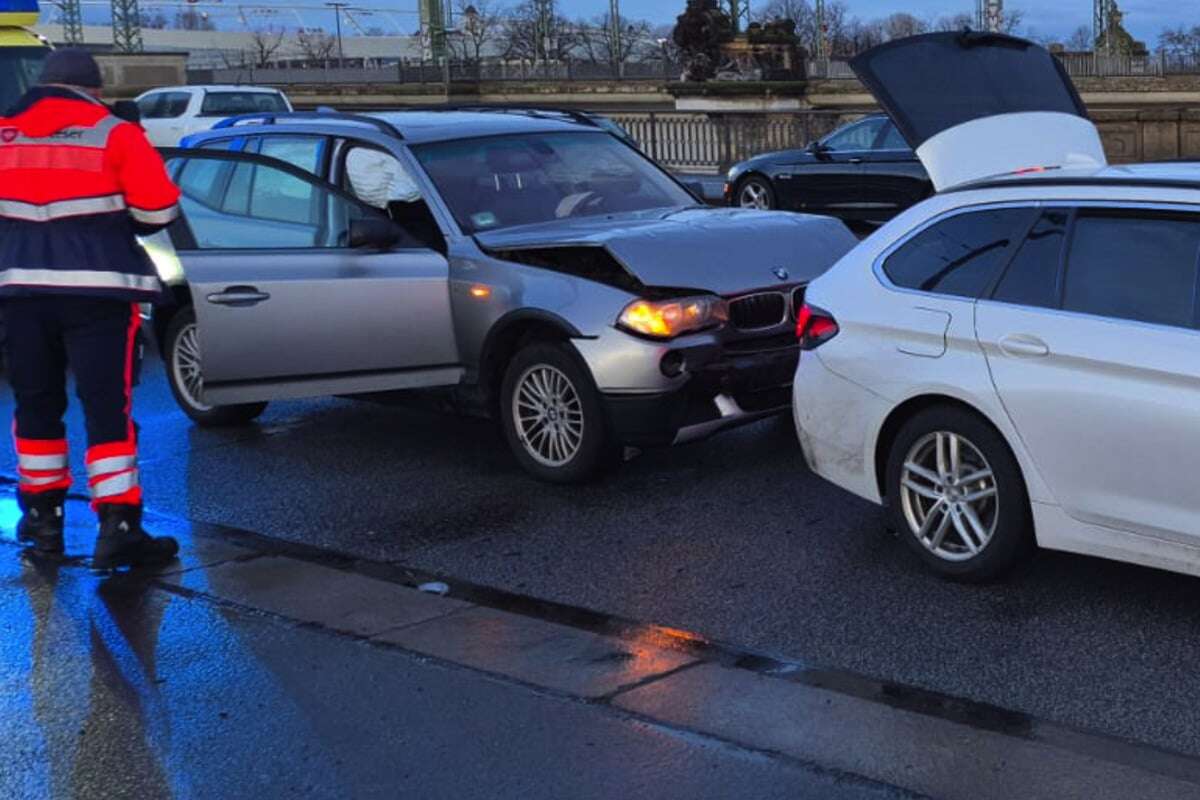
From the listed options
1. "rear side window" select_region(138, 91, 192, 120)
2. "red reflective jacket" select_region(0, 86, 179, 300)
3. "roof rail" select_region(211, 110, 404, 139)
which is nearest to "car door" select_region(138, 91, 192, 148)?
"rear side window" select_region(138, 91, 192, 120)

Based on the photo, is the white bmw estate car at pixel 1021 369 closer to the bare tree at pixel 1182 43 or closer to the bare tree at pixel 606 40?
the bare tree at pixel 1182 43

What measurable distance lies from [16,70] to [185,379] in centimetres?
586

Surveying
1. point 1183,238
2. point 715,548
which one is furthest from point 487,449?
point 1183,238

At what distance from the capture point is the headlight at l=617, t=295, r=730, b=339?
779cm

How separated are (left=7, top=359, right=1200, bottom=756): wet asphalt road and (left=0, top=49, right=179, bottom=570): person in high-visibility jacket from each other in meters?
0.90

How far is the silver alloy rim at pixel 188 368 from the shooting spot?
9.91 meters

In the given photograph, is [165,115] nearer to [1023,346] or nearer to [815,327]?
[815,327]

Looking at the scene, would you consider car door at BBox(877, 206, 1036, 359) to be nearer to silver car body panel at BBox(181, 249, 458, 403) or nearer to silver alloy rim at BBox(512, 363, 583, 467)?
silver alloy rim at BBox(512, 363, 583, 467)

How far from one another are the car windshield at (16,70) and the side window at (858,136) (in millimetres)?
9942

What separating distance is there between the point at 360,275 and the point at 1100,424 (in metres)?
4.12

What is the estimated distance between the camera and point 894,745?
486 cm

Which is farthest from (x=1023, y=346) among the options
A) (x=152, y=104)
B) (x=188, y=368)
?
(x=152, y=104)

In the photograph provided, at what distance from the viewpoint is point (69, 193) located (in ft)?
22.2

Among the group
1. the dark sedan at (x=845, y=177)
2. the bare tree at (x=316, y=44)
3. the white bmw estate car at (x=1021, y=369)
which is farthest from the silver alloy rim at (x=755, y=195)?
the bare tree at (x=316, y=44)
